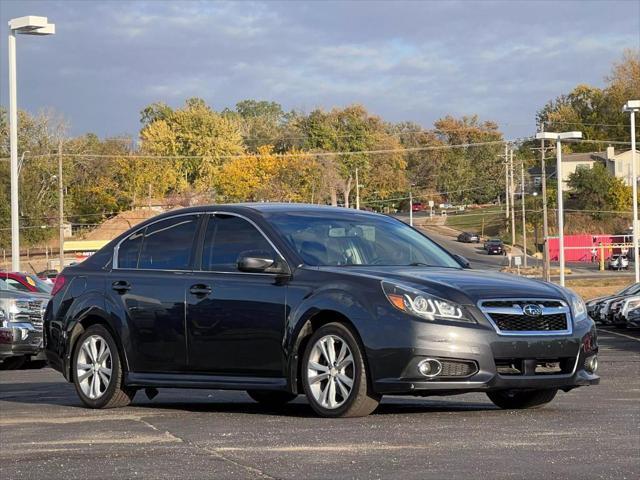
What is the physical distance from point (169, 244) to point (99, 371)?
1207mm

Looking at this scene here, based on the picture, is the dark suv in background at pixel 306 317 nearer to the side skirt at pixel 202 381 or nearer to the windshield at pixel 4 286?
the side skirt at pixel 202 381

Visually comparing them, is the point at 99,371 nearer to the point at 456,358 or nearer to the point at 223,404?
the point at 223,404

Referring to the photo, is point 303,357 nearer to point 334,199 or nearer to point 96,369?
point 96,369

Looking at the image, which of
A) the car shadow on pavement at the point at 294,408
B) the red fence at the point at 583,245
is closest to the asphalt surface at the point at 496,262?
the red fence at the point at 583,245

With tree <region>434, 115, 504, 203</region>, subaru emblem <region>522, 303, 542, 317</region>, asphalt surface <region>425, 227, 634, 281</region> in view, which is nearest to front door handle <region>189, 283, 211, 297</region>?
subaru emblem <region>522, 303, 542, 317</region>

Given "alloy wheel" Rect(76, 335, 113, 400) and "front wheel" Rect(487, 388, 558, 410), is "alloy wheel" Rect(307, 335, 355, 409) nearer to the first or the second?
"front wheel" Rect(487, 388, 558, 410)

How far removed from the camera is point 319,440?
324 inches

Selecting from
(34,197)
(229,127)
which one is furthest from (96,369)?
(229,127)

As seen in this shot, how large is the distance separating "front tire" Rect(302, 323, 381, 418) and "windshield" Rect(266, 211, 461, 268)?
2.43 feet

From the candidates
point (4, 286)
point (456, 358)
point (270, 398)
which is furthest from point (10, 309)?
point (456, 358)

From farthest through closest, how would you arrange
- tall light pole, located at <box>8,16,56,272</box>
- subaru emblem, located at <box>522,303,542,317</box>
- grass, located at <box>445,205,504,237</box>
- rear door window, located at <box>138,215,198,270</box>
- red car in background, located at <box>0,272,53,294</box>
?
grass, located at <box>445,205,504,237</box> < tall light pole, located at <box>8,16,56,272</box> < red car in background, located at <box>0,272,53,294</box> < rear door window, located at <box>138,215,198,270</box> < subaru emblem, located at <box>522,303,542,317</box>

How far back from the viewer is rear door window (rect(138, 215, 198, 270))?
1089 centimetres

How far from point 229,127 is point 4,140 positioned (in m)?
19.5

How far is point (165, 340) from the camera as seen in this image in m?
10.6
